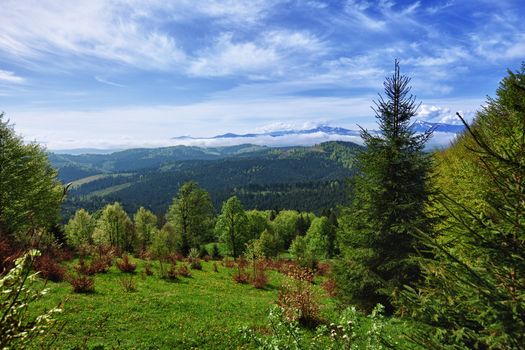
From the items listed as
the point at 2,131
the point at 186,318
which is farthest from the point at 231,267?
the point at 2,131

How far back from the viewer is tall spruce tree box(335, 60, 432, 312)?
16875 millimetres

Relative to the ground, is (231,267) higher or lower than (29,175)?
lower

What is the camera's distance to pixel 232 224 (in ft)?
187

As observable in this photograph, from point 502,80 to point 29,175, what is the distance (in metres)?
35.1

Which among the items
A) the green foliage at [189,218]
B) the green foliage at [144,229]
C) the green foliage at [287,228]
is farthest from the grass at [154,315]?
the green foliage at [287,228]

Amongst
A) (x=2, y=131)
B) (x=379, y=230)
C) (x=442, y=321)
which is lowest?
(x=379, y=230)

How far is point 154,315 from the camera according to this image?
1622cm

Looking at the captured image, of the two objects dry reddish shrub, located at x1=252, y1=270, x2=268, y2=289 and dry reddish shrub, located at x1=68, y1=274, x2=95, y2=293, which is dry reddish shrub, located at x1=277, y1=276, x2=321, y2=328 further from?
dry reddish shrub, located at x1=68, y1=274, x2=95, y2=293

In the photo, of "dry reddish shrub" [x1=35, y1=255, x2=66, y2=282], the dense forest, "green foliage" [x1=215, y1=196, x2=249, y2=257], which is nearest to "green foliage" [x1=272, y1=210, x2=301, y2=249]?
"green foliage" [x1=215, y1=196, x2=249, y2=257]

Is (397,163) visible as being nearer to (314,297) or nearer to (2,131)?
(314,297)

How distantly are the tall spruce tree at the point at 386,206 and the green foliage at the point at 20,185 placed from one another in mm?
21823

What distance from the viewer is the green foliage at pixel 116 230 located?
57.3 m

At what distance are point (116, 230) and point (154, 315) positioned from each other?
46611 mm

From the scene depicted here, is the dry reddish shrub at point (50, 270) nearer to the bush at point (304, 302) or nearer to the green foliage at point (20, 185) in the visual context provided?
the green foliage at point (20, 185)
